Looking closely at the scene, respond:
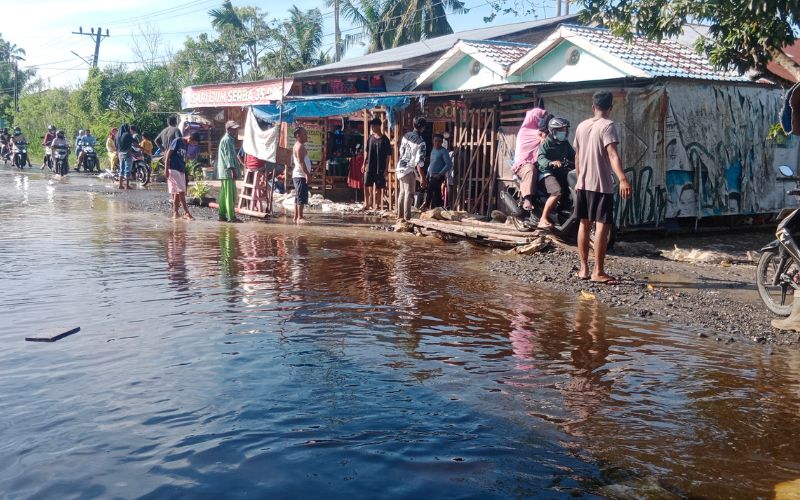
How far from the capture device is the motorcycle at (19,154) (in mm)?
32125

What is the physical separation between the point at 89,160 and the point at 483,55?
62.0 ft

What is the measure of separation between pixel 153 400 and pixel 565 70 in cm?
1487

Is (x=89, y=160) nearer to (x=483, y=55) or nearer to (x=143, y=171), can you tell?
(x=143, y=171)

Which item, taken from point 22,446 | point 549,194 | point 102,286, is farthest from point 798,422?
point 549,194

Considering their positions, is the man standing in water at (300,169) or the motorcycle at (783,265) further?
the man standing in water at (300,169)

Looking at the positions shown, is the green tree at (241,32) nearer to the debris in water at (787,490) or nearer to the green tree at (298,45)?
the green tree at (298,45)

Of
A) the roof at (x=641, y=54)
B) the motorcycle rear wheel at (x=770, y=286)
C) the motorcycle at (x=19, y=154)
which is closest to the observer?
the motorcycle rear wheel at (x=770, y=286)

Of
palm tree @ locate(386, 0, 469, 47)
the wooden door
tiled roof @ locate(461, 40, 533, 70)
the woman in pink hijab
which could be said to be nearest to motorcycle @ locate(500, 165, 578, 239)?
the woman in pink hijab

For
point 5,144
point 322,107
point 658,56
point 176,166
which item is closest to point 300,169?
point 176,166

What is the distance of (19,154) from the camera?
106 feet

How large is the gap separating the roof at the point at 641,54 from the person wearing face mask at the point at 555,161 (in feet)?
10.2

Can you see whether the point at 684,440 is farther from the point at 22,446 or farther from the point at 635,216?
the point at 635,216

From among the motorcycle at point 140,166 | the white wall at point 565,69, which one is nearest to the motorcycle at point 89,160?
the motorcycle at point 140,166

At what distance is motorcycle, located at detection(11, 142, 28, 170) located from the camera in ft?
105
